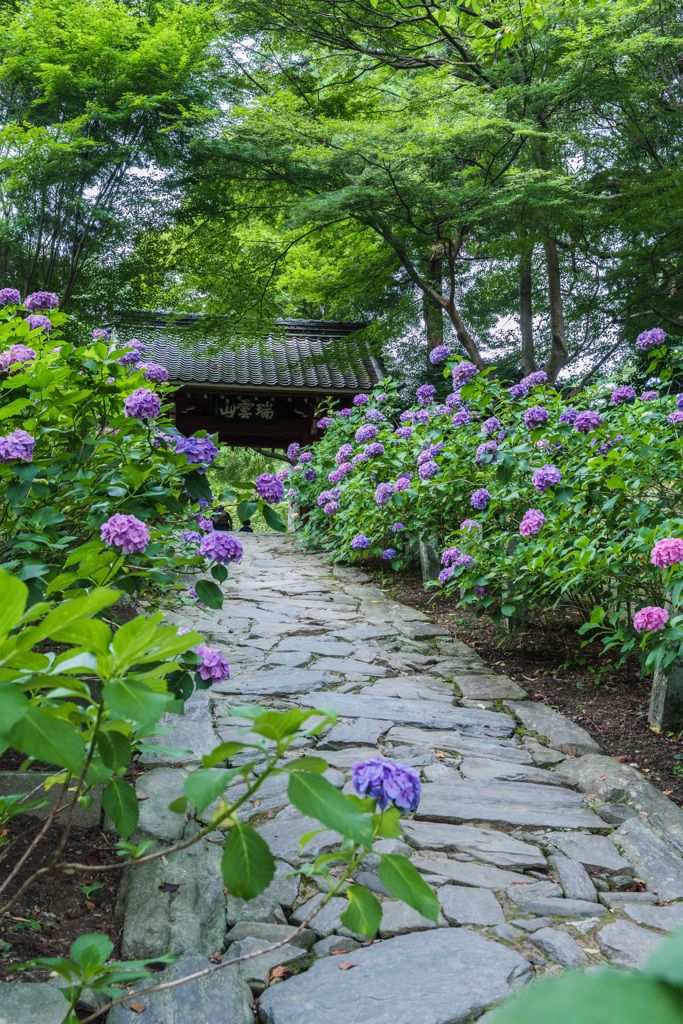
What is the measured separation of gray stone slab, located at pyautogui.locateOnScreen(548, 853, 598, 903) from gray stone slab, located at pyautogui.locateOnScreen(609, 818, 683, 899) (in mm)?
189

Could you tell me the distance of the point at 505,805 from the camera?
2715mm

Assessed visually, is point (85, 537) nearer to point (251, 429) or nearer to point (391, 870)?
point (391, 870)

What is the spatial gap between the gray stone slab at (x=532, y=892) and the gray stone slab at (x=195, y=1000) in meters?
0.84

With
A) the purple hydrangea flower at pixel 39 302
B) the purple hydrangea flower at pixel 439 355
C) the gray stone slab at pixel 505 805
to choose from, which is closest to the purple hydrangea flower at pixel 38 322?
the purple hydrangea flower at pixel 39 302

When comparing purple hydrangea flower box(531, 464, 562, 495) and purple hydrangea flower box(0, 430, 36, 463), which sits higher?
purple hydrangea flower box(0, 430, 36, 463)

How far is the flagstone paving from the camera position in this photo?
5.49 feet

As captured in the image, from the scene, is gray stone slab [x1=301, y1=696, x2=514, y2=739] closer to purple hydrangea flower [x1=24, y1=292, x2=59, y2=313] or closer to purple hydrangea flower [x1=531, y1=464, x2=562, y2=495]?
purple hydrangea flower [x1=531, y1=464, x2=562, y2=495]

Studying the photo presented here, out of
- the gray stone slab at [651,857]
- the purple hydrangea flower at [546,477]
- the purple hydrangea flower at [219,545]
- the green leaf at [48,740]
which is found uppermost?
the purple hydrangea flower at [546,477]

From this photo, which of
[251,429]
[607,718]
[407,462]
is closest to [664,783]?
[607,718]

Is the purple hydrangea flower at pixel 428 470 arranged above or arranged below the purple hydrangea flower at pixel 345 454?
below

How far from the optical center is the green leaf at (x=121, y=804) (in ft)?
3.75

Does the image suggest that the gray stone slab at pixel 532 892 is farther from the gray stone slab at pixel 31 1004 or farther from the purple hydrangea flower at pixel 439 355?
the purple hydrangea flower at pixel 439 355

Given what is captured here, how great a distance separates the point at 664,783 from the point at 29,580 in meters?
2.50

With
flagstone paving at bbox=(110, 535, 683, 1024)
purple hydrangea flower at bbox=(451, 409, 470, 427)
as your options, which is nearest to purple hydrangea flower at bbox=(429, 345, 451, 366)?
purple hydrangea flower at bbox=(451, 409, 470, 427)
